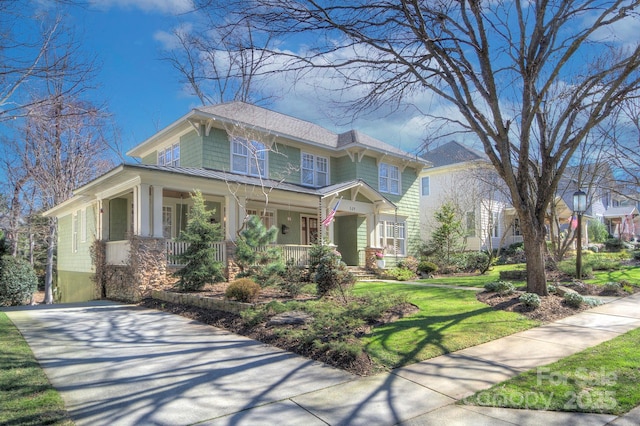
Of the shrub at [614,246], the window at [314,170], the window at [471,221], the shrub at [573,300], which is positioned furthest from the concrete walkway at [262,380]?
the shrub at [614,246]

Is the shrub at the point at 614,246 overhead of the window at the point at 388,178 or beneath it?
beneath

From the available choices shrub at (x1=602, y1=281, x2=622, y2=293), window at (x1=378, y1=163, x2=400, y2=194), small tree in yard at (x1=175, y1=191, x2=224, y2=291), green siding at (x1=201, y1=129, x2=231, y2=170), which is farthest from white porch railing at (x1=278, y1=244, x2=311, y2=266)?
shrub at (x1=602, y1=281, x2=622, y2=293)

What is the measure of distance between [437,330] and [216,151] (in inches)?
475

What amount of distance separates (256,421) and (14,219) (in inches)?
1001

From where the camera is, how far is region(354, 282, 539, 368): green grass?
5938 mm

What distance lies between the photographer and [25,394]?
4.34 metres

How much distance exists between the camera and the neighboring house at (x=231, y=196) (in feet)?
41.2

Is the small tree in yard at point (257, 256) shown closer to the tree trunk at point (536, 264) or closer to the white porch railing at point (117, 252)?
the white porch railing at point (117, 252)

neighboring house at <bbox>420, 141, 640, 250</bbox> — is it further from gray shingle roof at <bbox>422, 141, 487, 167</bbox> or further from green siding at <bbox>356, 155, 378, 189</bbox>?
green siding at <bbox>356, 155, 378, 189</bbox>

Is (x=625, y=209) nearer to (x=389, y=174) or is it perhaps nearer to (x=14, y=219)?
(x=389, y=174)

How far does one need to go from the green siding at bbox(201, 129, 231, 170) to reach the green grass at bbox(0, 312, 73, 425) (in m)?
10.7

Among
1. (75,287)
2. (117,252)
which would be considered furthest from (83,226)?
(117,252)

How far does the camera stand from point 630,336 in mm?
6645

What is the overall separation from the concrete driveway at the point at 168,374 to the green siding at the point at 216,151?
8820 mm
